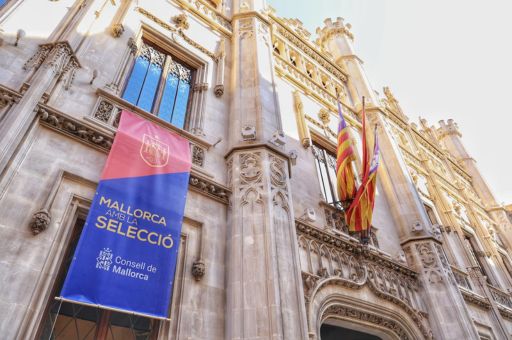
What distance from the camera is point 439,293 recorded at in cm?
968

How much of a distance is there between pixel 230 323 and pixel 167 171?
2782mm

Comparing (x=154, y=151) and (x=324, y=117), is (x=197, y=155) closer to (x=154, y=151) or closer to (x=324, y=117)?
(x=154, y=151)

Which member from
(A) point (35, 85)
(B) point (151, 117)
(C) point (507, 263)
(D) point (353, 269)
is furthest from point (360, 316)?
(C) point (507, 263)

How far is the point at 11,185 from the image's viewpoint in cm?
452

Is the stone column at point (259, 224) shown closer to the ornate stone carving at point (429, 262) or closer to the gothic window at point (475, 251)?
the ornate stone carving at point (429, 262)

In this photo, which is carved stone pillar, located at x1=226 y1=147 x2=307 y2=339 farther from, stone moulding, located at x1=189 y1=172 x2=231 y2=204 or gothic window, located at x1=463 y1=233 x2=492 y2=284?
gothic window, located at x1=463 y1=233 x2=492 y2=284

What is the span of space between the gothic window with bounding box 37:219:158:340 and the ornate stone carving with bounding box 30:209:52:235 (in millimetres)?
606

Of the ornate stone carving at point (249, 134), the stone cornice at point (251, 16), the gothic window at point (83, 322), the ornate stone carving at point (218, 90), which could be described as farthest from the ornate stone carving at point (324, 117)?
the gothic window at point (83, 322)

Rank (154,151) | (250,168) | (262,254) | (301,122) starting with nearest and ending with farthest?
(262,254) → (154,151) → (250,168) → (301,122)

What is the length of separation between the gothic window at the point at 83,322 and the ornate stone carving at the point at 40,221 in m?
0.61

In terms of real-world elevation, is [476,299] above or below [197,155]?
below

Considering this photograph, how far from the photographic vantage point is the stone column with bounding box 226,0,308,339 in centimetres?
521

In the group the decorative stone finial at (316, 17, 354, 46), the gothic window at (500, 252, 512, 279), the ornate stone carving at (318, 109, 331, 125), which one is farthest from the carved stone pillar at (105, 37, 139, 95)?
the gothic window at (500, 252, 512, 279)

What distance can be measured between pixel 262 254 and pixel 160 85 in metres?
5.00
